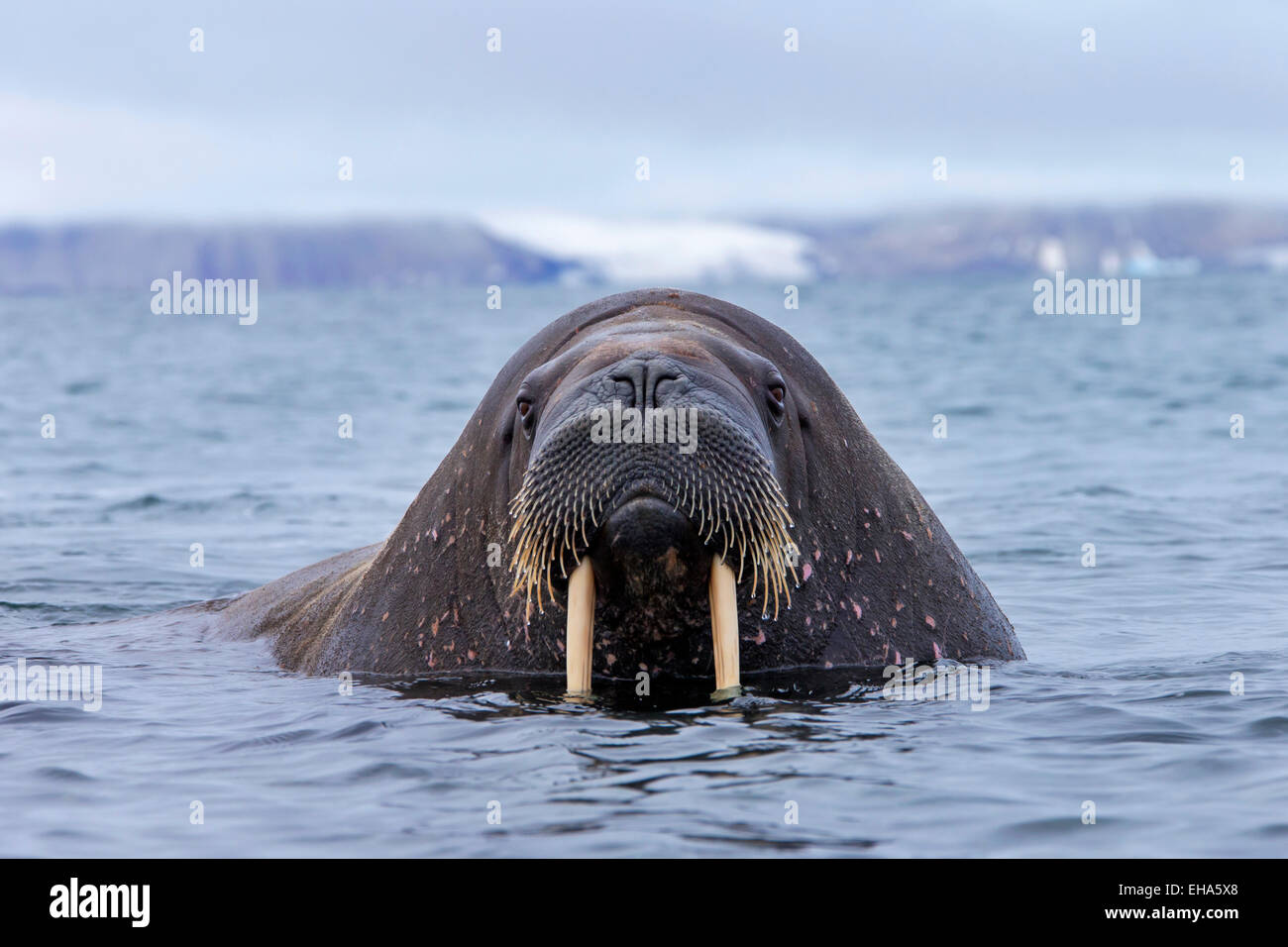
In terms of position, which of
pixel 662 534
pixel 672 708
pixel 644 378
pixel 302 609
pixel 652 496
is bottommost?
pixel 672 708

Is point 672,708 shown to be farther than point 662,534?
Yes

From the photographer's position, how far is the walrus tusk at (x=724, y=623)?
6277mm

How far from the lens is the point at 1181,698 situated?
7.28 m

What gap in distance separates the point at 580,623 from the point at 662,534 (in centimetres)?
51

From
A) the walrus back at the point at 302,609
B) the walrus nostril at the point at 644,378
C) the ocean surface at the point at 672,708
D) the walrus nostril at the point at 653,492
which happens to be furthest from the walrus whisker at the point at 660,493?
the walrus back at the point at 302,609

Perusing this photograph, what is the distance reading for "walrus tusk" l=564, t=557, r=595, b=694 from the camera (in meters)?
6.26

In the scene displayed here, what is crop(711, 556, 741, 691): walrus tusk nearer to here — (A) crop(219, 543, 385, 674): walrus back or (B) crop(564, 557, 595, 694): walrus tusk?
Result: (B) crop(564, 557, 595, 694): walrus tusk

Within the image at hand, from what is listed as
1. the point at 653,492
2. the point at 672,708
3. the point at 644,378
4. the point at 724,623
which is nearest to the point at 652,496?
the point at 653,492

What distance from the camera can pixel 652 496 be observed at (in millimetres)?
6047

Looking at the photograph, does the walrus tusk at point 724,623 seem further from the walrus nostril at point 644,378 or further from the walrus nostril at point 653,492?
the walrus nostril at point 644,378

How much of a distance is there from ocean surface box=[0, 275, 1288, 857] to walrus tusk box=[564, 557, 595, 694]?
256mm

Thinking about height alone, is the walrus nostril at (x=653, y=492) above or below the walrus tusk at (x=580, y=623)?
above

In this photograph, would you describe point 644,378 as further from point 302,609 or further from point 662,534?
point 302,609
